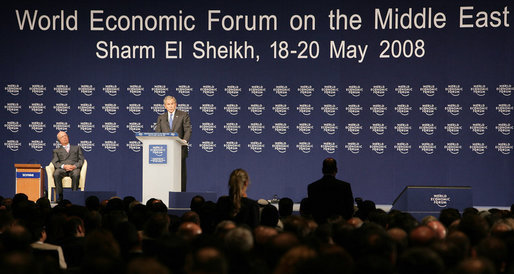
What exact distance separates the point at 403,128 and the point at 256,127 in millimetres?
2589

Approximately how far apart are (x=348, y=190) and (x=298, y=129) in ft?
18.3

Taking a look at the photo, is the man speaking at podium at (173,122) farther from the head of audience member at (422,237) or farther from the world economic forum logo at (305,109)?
the head of audience member at (422,237)

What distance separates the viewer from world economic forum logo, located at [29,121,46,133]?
10836 millimetres

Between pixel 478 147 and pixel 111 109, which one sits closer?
pixel 478 147

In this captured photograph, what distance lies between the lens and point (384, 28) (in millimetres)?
10352

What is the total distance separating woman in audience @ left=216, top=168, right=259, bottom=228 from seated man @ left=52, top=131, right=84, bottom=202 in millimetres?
5801

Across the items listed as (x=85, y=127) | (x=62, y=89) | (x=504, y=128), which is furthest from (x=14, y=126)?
(x=504, y=128)

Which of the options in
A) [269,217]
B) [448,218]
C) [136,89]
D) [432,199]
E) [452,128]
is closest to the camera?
[448,218]

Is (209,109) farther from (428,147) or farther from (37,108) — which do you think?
(428,147)

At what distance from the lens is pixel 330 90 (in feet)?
34.3

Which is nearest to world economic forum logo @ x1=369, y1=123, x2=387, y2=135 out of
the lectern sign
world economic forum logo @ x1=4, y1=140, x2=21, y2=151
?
the lectern sign

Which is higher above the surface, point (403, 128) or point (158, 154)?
point (403, 128)

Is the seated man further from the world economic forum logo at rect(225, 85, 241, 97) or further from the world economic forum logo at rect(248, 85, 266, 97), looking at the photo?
the world economic forum logo at rect(248, 85, 266, 97)

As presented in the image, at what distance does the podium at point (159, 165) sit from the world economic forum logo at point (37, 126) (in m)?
4.12
